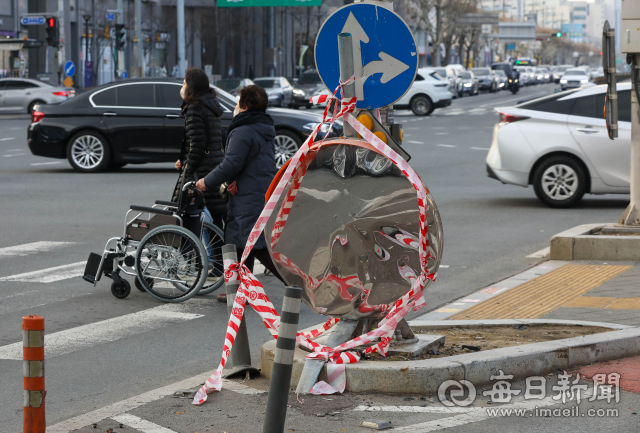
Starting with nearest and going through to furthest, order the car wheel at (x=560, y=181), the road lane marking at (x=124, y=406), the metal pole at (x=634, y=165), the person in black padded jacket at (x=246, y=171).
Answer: the road lane marking at (x=124, y=406) → the person in black padded jacket at (x=246, y=171) → the metal pole at (x=634, y=165) → the car wheel at (x=560, y=181)

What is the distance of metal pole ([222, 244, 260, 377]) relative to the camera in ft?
18.0

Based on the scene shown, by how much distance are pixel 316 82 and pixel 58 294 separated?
4697 centimetres

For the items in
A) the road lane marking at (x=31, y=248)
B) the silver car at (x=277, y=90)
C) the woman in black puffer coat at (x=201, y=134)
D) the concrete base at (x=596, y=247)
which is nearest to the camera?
the woman in black puffer coat at (x=201, y=134)

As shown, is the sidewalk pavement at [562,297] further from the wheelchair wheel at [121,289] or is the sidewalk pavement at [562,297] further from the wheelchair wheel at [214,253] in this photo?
the wheelchair wheel at [121,289]

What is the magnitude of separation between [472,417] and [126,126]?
13216mm

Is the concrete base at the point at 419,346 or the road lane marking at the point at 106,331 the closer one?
the concrete base at the point at 419,346

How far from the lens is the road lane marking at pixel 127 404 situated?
467 cm

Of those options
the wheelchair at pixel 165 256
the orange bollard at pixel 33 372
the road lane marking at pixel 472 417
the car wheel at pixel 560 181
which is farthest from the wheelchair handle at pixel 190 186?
the car wheel at pixel 560 181

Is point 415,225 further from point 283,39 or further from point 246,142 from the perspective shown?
point 283,39

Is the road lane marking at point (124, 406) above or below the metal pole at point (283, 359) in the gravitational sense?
below

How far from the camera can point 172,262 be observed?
7734 mm

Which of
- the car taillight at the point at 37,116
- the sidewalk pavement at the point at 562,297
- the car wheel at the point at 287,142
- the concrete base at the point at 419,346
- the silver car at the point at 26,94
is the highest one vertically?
Result: the silver car at the point at 26,94

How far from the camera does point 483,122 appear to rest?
33.8 metres

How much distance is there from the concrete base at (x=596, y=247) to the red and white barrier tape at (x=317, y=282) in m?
4.05
